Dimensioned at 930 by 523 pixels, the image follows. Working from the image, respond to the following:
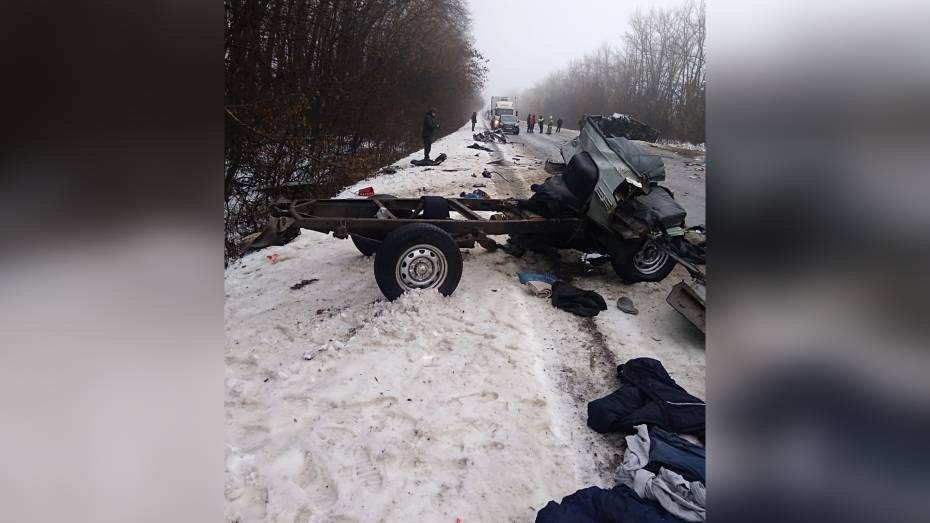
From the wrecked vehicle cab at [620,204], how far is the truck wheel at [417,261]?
1767 mm

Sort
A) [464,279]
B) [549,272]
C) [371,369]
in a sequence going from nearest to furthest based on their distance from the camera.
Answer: [371,369] < [464,279] < [549,272]

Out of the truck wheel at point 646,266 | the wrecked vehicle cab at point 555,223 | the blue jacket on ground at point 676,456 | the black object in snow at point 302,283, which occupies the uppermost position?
the wrecked vehicle cab at point 555,223

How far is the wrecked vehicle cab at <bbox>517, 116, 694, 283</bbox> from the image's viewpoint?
18.6 ft

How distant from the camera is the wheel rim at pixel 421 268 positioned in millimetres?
4934

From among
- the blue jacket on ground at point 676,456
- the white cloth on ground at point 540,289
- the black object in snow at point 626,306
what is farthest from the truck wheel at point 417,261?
the blue jacket on ground at point 676,456

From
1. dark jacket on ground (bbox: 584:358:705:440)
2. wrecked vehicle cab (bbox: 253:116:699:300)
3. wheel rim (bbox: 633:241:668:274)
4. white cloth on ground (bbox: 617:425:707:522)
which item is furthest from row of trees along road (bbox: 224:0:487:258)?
wheel rim (bbox: 633:241:668:274)

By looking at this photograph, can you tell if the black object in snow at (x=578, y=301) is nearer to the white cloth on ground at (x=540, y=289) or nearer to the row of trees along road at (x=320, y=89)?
the white cloth on ground at (x=540, y=289)

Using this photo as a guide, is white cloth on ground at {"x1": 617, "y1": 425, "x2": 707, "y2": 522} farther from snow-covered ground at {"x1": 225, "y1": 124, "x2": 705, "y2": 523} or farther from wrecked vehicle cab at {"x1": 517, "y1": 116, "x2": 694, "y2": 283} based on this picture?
wrecked vehicle cab at {"x1": 517, "y1": 116, "x2": 694, "y2": 283}
